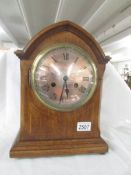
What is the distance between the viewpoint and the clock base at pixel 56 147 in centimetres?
47

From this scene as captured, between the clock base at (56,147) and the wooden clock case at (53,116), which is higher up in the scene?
the wooden clock case at (53,116)

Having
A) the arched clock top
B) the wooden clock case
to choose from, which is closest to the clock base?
the wooden clock case

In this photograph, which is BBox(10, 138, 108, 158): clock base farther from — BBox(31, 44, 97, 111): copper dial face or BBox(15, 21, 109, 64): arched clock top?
BBox(15, 21, 109, 64): arched clock top

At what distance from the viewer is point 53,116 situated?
50cm

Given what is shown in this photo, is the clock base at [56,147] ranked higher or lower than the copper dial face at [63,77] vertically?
lower

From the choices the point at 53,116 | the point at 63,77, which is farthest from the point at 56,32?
the point at 53,116

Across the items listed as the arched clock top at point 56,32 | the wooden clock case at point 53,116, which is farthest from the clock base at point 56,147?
the arched clock top at point 56,32

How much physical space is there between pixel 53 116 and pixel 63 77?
0.10 meters

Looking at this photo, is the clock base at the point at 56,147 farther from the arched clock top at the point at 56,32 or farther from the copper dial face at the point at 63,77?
the arched clock top at the point at 56,32

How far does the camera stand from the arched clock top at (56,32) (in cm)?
48

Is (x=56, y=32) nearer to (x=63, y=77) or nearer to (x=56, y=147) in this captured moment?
(x=63, y=77)

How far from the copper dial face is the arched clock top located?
0.03m

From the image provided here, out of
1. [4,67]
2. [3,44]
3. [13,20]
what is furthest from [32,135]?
[3,44]

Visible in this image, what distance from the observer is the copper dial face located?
48cm
